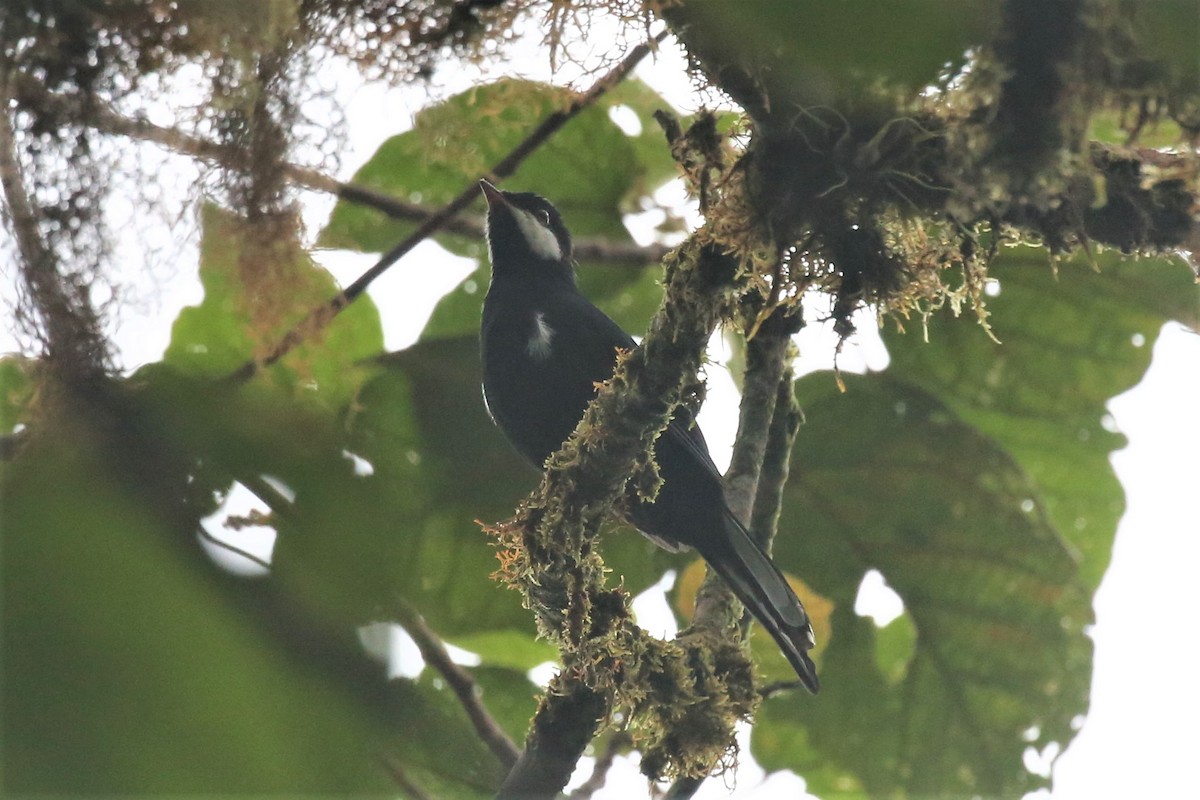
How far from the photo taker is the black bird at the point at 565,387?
3.17m

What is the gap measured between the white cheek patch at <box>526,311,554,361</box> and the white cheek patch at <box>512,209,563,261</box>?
0.40 m

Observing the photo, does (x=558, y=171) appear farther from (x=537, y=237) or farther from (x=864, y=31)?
(x=864, y=31)

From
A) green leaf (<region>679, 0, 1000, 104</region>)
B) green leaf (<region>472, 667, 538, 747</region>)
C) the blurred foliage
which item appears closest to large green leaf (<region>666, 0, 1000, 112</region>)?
green leaf (<region>679, 0, 1000, 104</region>)

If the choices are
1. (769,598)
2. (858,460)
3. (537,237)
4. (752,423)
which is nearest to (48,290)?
(752,423)

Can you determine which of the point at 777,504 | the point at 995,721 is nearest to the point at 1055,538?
the point at 995,721

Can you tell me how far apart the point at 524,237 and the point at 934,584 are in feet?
6.35

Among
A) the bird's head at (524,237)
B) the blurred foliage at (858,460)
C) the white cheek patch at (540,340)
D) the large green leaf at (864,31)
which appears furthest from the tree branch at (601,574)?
the bird's head at (524,237)

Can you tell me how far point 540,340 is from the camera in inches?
155

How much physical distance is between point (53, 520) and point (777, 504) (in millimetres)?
2902

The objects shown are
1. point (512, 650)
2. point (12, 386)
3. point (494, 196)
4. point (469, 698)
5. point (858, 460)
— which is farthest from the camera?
point (494, 196)

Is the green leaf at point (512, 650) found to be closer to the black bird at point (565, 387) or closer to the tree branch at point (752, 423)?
the black bird at point (565, 387)

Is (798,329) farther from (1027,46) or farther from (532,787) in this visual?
(1027,46)

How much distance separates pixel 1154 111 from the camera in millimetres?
1396

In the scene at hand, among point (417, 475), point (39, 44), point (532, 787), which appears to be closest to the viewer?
point (39, 44)
